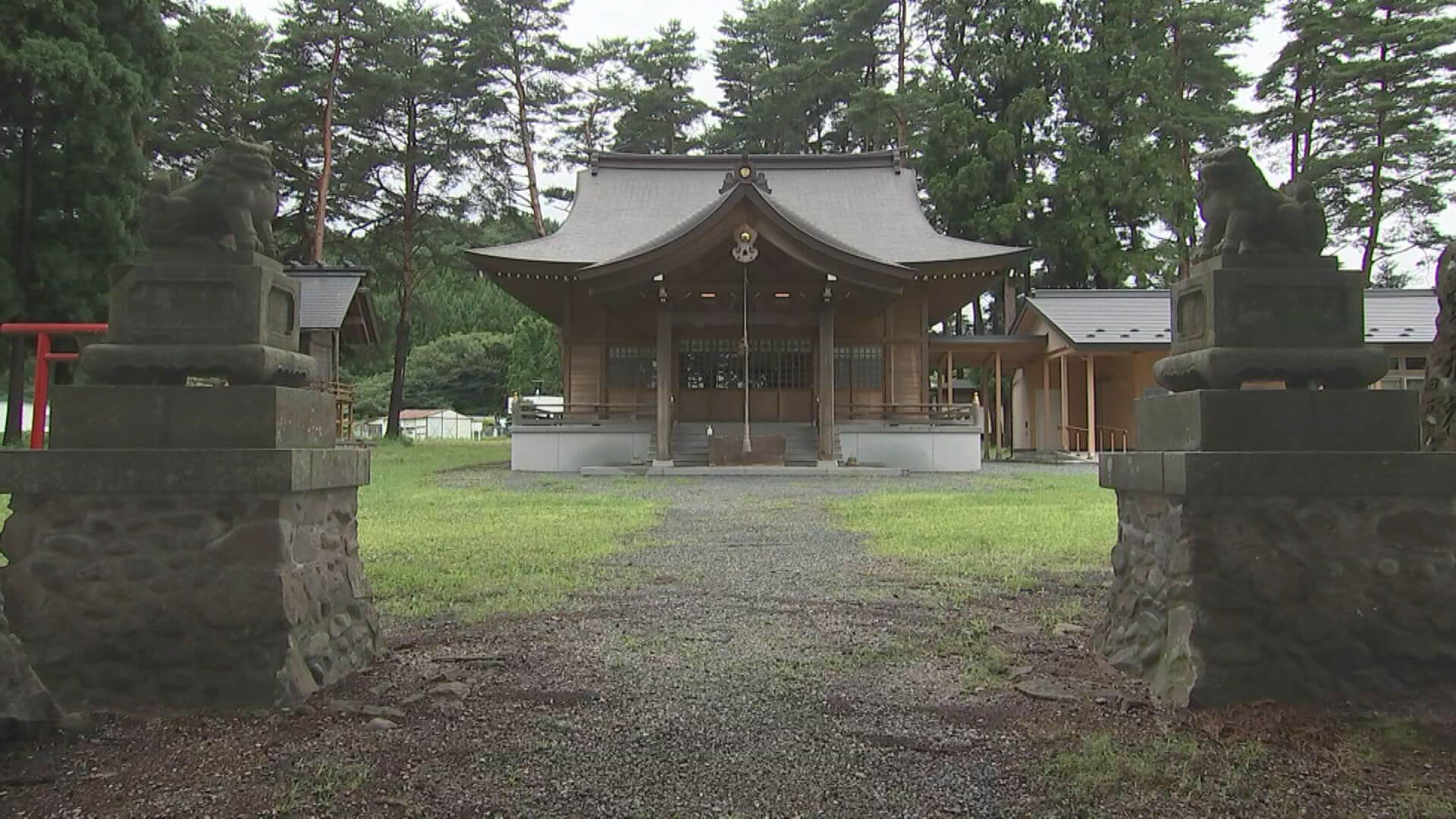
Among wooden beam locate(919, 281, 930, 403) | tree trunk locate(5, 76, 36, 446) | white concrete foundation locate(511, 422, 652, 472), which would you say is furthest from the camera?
wooden beam locate(919, 281, 930, 403)

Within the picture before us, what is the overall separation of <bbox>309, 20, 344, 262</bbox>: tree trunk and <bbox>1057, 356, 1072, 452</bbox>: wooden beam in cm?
1782

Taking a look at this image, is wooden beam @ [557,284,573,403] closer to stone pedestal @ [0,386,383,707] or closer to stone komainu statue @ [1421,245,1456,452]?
stone pedestal @ [0,386,383,707]

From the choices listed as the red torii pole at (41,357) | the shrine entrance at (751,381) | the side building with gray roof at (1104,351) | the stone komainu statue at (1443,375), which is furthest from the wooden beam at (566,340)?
the stone komainu statue at (1443,375)

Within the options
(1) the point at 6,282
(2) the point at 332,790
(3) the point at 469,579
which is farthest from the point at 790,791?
(1) the point at 6,282

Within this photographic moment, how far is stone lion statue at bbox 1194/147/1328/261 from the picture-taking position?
308 centimetres

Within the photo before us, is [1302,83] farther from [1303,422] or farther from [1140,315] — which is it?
[1303,422]

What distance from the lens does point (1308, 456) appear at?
293cm

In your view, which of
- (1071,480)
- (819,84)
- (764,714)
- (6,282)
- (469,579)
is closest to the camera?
(764,714)

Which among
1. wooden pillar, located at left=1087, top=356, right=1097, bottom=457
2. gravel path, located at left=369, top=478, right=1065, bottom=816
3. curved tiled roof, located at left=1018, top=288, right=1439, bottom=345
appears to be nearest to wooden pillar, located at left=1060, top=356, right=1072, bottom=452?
wooden pillar, located at left=1087, top=356, right=1097, bottom=457

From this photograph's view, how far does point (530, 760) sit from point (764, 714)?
2.55ft

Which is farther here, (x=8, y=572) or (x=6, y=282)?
(x=6, y=282)

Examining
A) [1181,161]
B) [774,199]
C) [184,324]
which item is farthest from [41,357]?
[1181,161]

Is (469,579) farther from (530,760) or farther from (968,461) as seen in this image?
(968,461)

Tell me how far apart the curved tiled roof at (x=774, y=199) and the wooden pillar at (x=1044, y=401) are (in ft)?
10.8
